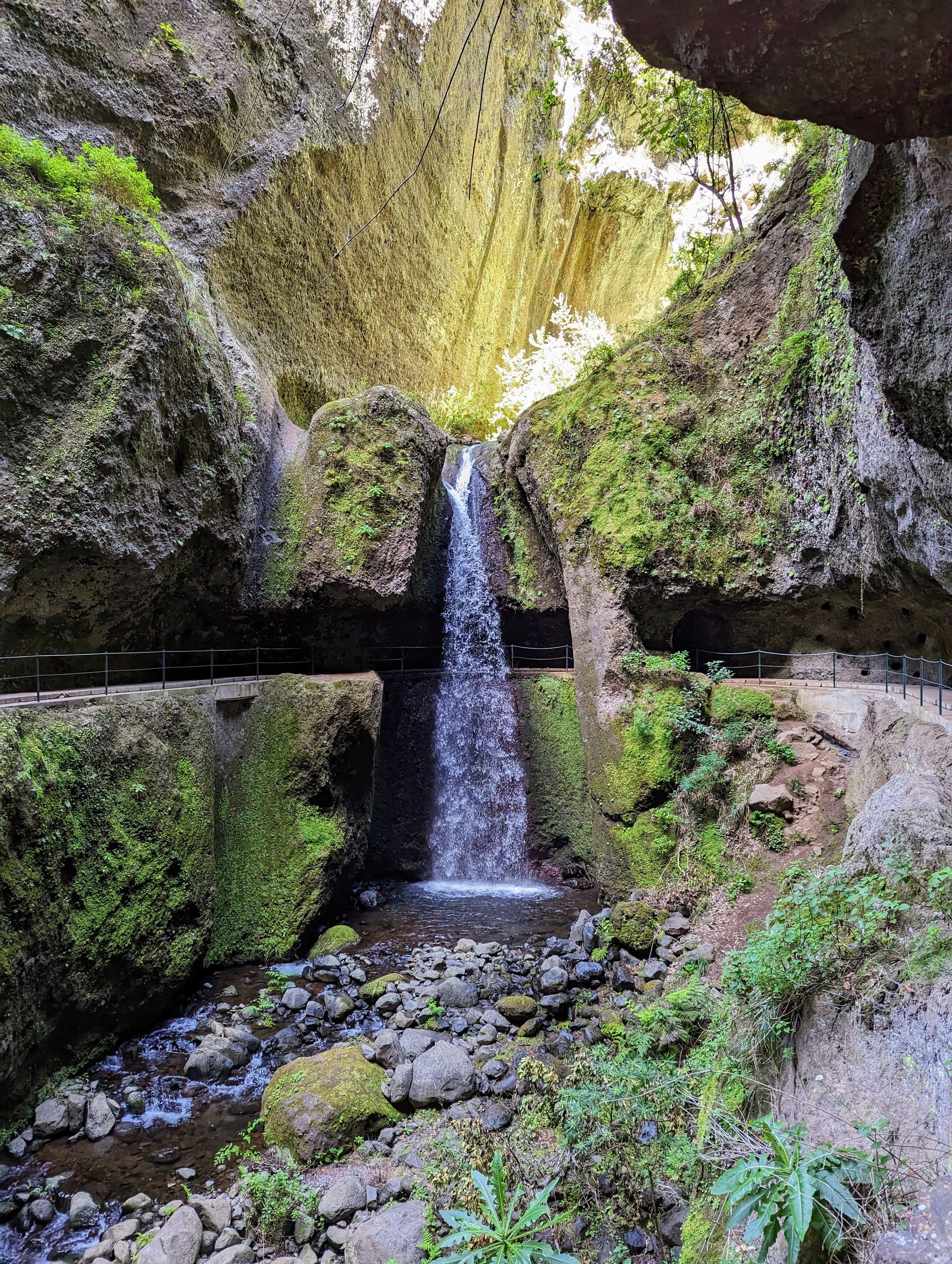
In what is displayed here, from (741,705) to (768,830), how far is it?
1.72 metres

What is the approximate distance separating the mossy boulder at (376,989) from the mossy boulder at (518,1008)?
1358 millimetres

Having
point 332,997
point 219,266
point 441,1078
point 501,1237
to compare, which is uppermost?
point 219,266

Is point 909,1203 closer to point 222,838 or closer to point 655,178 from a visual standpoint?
point 222,838

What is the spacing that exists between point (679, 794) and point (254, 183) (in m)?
13.4

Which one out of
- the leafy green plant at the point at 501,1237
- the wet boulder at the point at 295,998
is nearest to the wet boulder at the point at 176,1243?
the leafy green plant at the point at 501,1237

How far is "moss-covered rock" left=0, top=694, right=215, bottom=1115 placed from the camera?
5.72m

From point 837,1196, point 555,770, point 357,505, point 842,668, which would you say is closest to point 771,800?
point 842,668

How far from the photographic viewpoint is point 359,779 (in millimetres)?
10102

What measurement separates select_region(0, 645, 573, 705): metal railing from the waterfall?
70cm

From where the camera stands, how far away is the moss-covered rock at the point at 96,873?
572 centimetres

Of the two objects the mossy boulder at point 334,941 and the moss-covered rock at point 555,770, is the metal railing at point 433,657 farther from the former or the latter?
the mossy boulder at point 334,941

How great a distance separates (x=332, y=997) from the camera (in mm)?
7449

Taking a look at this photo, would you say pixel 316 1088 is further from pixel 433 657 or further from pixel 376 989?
pixel 433 657

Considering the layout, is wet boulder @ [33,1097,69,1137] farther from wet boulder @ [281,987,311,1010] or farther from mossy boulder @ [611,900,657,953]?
mossy boulder @ [611,900,657,953]
